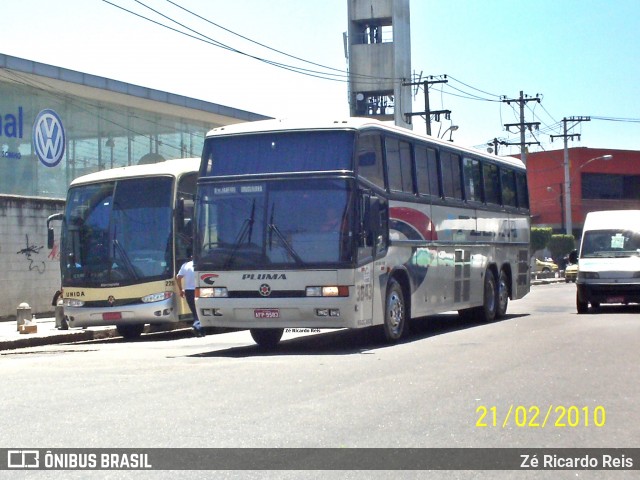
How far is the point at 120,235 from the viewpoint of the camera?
20297mm

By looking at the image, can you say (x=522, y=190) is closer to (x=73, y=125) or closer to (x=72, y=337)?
(x=72, y=337)

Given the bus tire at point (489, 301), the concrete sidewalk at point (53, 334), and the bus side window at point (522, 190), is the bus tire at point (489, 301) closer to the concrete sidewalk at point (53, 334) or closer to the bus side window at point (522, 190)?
the bus side window at point (522, 190)

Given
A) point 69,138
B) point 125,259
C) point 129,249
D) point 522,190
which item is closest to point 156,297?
point 125,259

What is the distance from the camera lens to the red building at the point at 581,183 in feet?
259

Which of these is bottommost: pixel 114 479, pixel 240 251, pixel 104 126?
pixel 114 479

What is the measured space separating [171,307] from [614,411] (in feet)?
40.4

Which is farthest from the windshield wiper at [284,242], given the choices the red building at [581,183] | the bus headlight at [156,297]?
the red building at [581,183]

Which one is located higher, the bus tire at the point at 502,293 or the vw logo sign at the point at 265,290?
the vw logo sign at the point at 265,290

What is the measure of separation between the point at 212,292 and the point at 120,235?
530cm

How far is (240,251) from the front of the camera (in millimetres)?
15336

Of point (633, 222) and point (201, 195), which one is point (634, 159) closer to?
point (633, 222)

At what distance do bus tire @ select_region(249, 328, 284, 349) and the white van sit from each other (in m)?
9.62

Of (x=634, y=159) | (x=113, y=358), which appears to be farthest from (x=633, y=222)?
(x=634, y=159)

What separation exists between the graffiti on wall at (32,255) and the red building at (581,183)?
54496 millimetres
